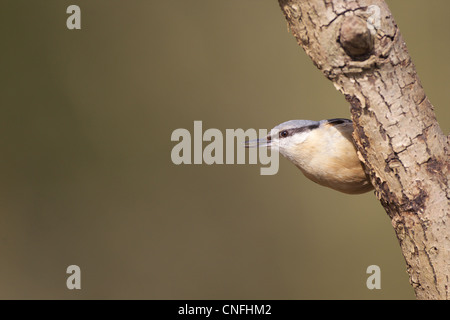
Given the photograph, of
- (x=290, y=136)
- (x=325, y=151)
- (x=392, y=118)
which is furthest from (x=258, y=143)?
(x=392, y=118)

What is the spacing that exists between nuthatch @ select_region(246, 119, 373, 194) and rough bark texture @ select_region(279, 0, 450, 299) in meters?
0.19

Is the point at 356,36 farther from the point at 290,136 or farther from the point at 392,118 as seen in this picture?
the point at 290,136

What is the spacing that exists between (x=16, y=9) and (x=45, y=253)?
4.08 ft

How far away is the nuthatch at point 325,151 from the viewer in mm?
1177

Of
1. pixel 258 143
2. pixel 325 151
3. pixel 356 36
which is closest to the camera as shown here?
pixel 356 36

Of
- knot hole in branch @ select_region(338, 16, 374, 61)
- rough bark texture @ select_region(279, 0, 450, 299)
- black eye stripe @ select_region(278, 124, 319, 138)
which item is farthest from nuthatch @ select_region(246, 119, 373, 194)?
knot hole in branch @ select_region(338, 16, 374, 61)

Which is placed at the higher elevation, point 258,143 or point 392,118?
point 258,143

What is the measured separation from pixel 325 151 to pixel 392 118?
304 millimetres

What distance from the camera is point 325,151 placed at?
4.00 ft

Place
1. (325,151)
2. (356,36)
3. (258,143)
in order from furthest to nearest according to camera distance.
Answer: (258,143) → (325,151) → (356,36)

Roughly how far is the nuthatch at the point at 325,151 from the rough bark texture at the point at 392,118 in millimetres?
185

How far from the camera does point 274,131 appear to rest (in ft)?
4.39

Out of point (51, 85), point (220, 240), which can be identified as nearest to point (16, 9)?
point (51, 85)

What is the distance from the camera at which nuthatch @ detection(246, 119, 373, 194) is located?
1.18 metres
